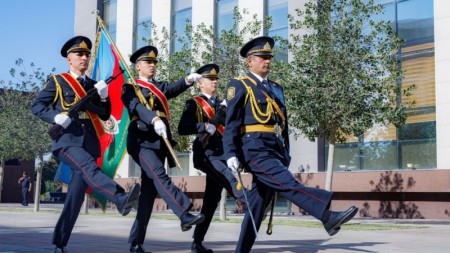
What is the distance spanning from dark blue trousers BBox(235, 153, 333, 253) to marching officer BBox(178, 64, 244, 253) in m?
1.26

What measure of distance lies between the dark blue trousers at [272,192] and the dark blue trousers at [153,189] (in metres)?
0.80

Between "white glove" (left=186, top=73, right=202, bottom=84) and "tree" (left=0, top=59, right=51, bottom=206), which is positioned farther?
"tree" (left=0, top=59, right=51, bottom=206)

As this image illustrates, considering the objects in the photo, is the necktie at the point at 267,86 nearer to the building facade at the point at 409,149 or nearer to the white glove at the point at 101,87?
the white glove at the point at 101,87

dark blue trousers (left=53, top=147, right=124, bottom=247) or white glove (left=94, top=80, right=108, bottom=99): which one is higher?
white glove (left=94, top=80, right=108, bottom=99)

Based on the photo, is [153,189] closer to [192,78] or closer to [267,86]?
[192,78]

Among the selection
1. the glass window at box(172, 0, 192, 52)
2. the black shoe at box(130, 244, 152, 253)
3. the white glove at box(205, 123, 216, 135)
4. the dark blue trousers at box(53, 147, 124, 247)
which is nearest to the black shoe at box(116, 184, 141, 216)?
the dark blue trousers at box(53, 147, 124, 247)

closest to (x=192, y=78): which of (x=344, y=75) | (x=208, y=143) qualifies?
(x=208, y=143)

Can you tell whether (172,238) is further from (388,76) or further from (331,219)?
(388,76)

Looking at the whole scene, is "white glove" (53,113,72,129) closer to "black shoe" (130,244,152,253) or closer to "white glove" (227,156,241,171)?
"black shoe" (130,244,152,253)

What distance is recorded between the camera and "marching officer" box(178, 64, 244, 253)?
320 inches

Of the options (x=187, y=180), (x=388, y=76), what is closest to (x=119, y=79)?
(x=388, y=76)

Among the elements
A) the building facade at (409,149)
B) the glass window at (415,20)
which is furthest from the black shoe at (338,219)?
the glass window at (415,20)

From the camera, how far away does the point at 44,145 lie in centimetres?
2605

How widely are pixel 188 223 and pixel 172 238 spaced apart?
4.06 meters
